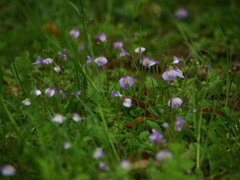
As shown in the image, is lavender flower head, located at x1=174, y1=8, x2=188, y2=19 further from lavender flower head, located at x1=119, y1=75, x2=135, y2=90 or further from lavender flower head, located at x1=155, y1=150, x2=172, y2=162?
lavender flower head, located at x1=155, y1=150, x2=172, y2=162

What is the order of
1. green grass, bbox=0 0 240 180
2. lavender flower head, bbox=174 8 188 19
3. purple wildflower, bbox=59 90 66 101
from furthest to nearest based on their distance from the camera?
lavender flower head, bbox=174 8 188 19, purple wildflower, bbox=59 90 66 101, green grass, bbox=0 0 240 180

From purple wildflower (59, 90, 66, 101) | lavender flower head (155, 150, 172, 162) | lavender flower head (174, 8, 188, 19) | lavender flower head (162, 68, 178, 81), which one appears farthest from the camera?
lavender flower head (174, 8, 188, 19)

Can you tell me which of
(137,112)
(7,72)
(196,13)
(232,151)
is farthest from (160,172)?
(196,13)

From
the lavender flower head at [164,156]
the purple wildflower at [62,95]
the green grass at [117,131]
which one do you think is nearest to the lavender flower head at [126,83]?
the green grass at [117,131]

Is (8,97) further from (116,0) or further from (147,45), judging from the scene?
(116,0)

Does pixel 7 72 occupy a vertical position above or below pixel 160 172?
above

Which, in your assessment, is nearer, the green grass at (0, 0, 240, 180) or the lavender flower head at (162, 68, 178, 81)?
the green grass at (0, 0, 240, 180)

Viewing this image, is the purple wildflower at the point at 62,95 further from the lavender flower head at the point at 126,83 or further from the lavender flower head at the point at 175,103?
the lavender flower head at the point at 175,103

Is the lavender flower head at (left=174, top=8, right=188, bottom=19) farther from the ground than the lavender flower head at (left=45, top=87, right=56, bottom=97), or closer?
farther from the ground

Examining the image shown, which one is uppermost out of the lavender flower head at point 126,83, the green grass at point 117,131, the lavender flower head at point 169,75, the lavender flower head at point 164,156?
the lavender flower head at point 126,83

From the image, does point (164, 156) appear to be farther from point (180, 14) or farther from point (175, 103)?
point (180, 14)

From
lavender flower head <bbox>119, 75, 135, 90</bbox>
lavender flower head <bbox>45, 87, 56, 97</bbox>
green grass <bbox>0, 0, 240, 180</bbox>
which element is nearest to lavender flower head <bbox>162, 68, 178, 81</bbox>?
green grass <bbox>0, 0, 240, 180</bbox>
